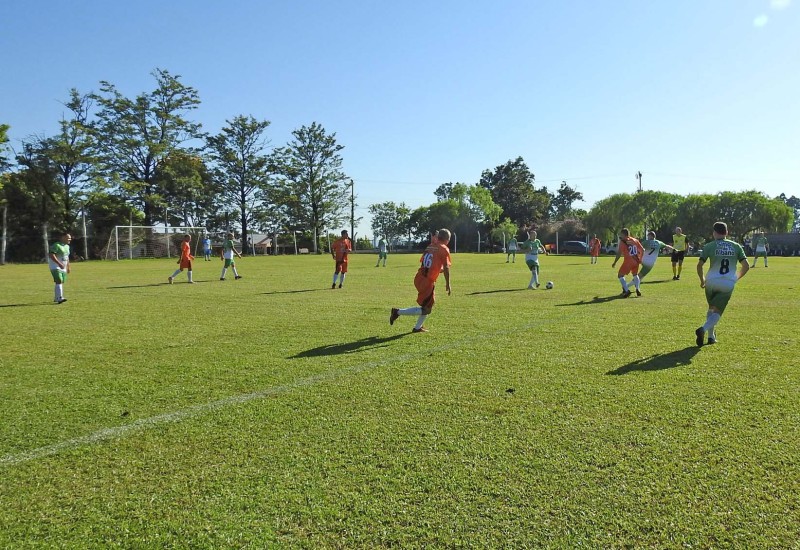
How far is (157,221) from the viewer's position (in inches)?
2146

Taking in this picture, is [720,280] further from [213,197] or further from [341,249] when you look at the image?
[213,197]

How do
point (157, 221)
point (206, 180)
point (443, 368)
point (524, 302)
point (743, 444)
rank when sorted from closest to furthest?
point (743, 444) < point (443, 368) < point (524, 302) < point (157, 221) < point (206, 180)

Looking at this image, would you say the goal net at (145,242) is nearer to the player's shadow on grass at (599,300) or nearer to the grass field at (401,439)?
the player's shadow on grass at (599,300)

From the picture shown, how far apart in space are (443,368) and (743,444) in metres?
3.14

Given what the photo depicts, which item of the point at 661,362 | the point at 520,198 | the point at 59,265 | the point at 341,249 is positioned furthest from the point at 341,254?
the point at 520,198

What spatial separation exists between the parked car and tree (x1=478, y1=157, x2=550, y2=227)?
1616cm

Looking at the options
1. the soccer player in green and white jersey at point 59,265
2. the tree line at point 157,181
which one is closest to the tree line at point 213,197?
the tree line at point 157,181

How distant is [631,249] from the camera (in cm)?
1427

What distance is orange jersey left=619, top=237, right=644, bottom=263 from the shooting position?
14.2m

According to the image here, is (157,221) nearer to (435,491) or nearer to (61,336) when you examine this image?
(61,336)

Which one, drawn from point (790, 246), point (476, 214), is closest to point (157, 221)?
point (476, 214)

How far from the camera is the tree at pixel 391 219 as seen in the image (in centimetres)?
8600

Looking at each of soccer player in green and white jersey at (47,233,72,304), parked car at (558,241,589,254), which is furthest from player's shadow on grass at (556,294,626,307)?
parked car at (558,241,589,254)

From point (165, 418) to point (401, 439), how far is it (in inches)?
83.9
